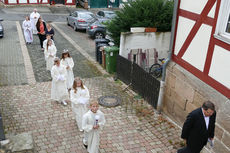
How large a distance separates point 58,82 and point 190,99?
4124mm

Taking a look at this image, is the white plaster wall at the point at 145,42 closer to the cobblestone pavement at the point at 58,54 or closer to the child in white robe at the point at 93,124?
the cobblestone pavement at the point at 58,54

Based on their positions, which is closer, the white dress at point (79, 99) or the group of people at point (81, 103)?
the group of people at point (81, 103)

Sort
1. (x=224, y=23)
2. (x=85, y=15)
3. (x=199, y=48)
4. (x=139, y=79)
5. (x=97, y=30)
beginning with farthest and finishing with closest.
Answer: (x=85, y=15) → (x=97, y=30) → (x=139, y=79) → (x=199, y=48) → (x=224, y=23)

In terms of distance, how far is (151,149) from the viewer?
6219mm

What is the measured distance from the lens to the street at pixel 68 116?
6.30 meters

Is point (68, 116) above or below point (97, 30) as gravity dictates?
below

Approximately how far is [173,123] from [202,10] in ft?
11.0

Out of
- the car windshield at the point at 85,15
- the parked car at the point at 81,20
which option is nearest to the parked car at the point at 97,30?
the parked car at the point at 81,20

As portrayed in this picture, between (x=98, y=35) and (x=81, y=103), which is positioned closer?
(x=81, y=103)

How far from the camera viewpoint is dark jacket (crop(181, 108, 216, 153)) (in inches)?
182

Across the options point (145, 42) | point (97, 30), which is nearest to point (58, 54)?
point (97, 30)

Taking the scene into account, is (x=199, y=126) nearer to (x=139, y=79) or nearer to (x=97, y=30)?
(x=139, y=79)

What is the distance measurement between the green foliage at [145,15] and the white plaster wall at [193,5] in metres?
4.01

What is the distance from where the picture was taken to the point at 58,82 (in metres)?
7.95
